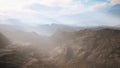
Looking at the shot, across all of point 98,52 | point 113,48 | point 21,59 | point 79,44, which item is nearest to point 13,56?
point 21,59

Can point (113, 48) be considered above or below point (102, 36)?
below

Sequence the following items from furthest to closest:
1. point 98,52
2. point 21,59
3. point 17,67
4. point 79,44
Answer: point 79,44, point 21,59, point 98,52, point 17,67

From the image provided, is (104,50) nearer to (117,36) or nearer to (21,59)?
(117,36)

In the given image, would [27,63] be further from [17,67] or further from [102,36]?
[102,36]

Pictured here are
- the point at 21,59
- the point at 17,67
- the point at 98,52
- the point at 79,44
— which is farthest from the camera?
the point at 79,44

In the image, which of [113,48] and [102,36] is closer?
[113,48]

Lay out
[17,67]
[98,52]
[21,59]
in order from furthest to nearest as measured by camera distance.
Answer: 1. [21,59]
2. [98,52]
3. [17,67]

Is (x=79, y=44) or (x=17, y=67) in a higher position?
(x=79, y=44)

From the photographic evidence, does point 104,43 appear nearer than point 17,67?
No

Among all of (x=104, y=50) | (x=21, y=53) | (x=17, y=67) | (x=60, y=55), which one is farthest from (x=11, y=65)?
(x=104, y=50)
